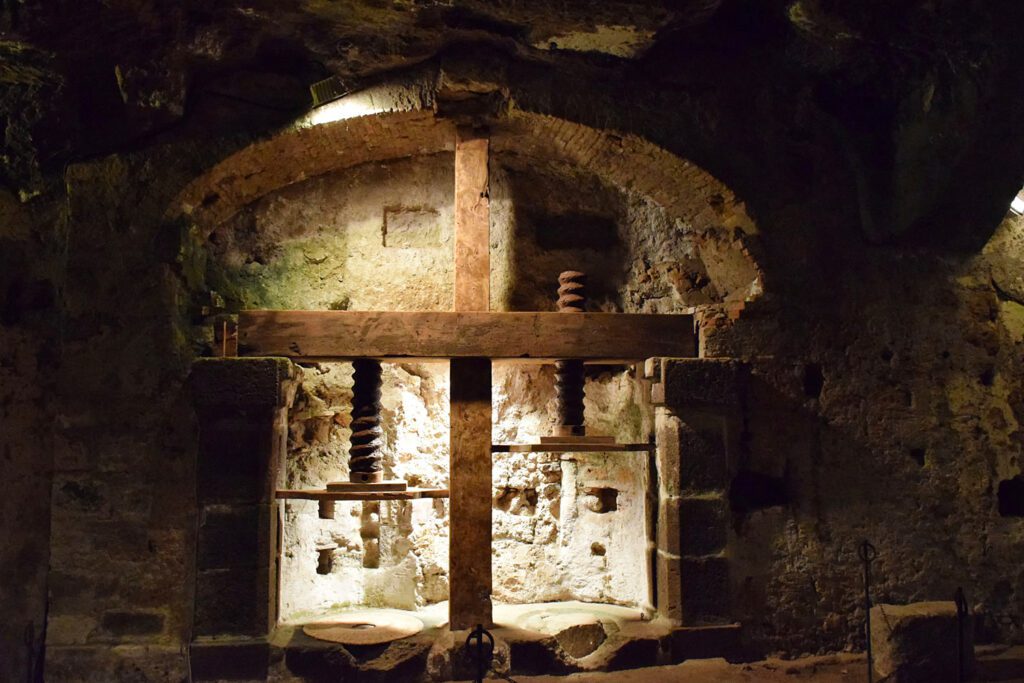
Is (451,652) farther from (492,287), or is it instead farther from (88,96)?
(88,96)

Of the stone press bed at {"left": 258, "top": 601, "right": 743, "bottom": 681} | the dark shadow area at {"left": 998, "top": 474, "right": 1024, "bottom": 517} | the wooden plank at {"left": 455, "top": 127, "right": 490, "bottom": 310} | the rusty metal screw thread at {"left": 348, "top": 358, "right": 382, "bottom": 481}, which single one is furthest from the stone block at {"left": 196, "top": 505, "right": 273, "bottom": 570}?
the dark shadow area at {"left": 998, "top": 474, "right": 1024, "bottom": 517}

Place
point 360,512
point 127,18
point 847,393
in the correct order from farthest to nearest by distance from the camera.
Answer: point 360,512 → point 847,393 → point 127,18

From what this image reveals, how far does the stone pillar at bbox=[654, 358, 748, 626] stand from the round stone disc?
130cm

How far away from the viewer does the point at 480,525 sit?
11.9 ft

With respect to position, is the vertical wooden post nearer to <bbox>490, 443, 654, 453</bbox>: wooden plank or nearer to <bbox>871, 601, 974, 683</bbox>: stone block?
<bbox>490, 443, 654, 453</bbox>: wooden plank

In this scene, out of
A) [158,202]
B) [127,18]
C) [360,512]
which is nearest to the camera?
[127,18]

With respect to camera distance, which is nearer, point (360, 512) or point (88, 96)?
point (88, 96)

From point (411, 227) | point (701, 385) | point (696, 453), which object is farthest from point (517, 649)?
point (411, 227)

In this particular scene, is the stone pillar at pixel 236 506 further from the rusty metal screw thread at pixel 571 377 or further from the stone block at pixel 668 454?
the stone block at pixel 668 454

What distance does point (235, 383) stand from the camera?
11.3 feet

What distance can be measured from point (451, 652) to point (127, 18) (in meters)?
3.18

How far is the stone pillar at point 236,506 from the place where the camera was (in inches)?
131

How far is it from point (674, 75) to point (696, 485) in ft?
6.93

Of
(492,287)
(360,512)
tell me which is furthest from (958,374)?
(360,512)
